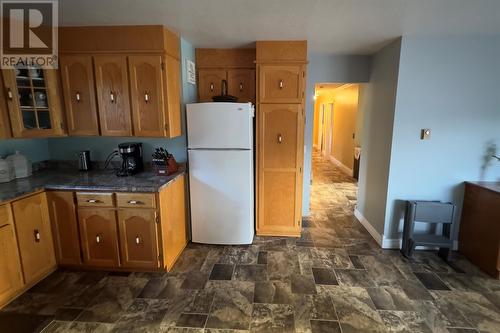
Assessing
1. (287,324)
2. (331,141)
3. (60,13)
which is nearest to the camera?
(287,324)

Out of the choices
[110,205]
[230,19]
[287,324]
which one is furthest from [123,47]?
[287,324]

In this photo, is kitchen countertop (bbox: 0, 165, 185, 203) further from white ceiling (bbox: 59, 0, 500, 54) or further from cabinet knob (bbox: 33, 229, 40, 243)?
white ceiling (bbox: 59, 0, 500, 54)

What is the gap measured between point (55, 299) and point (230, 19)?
283 cm

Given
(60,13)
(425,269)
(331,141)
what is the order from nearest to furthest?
(60,13)
(425,269)
(331,141)

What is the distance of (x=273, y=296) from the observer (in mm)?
2188

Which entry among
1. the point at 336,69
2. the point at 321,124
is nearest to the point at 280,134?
the point at 336,69

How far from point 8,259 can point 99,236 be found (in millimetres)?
639

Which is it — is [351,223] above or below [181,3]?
below

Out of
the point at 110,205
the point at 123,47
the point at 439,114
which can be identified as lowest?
the point at 110,205

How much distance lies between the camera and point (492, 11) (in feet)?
6.56

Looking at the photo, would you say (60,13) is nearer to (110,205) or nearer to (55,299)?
(110,205)

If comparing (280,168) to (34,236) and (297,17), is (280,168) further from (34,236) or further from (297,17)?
(34,236)

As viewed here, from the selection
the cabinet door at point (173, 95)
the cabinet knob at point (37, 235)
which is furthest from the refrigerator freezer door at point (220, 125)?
the cabinet knob at point (37, 235)

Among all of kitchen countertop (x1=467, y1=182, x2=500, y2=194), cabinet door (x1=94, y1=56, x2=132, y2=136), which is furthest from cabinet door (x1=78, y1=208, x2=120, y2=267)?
kitchen countertop (x1=467, y1=182, x2=500, y2=194)
